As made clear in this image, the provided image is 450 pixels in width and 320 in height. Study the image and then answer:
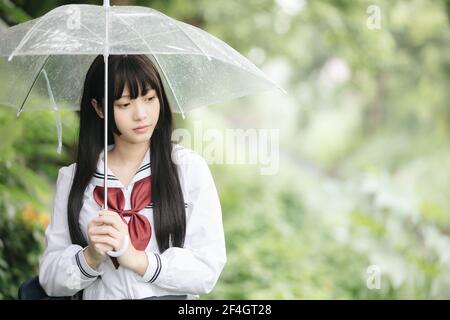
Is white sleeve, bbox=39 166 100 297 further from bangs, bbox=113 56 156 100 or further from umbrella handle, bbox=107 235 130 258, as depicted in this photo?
bangs, bbox=113 56 156 100

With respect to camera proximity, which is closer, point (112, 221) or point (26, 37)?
point (112, 221)

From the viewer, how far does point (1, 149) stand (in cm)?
394

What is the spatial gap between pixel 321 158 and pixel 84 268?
10.4m

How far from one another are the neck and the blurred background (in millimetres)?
1458

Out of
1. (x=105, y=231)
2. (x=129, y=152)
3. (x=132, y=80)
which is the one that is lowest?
(x=105, y=231)

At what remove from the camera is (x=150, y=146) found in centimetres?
259

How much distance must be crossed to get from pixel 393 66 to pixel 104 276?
394 inches

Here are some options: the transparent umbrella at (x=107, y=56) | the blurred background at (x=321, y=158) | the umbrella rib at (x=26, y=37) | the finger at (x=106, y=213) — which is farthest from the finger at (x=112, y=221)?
the blurred background at (x=321, y=158)

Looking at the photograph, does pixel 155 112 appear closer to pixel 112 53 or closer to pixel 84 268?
pixel 112 53

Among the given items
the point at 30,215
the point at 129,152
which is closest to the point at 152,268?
the point at 129,152

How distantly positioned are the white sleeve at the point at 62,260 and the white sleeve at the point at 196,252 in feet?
0.63

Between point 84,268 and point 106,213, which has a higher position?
point 106,213

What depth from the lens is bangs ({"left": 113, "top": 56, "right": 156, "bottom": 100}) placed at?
2.43m
